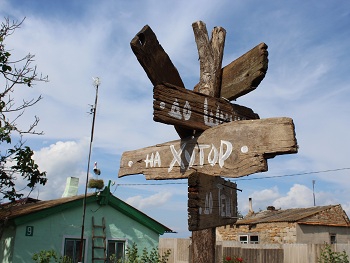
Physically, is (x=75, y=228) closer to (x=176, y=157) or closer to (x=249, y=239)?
(x=176, y=157)

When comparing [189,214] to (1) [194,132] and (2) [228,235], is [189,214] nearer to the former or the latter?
(1) [194,132]

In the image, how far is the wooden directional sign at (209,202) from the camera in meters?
2.69

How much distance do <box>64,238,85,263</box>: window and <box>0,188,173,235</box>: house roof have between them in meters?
1.02

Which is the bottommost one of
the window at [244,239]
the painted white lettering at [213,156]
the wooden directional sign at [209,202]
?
the window at [244,239]

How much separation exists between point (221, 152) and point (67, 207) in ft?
34.2

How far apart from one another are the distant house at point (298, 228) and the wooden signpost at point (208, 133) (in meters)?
18.0

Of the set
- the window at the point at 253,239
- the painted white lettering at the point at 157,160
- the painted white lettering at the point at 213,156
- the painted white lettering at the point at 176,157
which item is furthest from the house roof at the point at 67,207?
the window at the point at 253,239

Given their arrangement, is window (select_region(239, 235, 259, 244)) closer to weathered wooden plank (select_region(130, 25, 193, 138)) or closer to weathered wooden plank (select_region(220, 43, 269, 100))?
weathered wooden plank (select_region(220, 43, 269, 100))

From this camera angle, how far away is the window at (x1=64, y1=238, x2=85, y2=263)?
12297mm

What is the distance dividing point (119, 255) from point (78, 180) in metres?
3.87

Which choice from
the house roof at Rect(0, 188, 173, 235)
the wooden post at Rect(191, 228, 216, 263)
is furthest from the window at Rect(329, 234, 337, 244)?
the wooden post at Rect(191, 228, 216, 263)

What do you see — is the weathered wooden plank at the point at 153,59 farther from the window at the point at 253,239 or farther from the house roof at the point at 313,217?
the window at the point at 253,239

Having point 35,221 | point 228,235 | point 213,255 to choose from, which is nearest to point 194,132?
point 213,255

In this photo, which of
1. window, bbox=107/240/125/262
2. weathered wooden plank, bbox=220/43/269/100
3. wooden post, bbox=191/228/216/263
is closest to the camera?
wooden post, bbox=191/228/216/263
